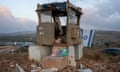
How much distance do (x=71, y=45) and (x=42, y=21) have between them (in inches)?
81.5

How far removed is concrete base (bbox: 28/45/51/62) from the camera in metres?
14.3

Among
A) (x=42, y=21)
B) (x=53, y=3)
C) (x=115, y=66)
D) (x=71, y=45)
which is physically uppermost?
(x=53, y=3)

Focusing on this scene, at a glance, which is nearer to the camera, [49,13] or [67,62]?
[67,62]

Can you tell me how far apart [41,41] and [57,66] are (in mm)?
2174

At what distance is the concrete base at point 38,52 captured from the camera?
562 inches

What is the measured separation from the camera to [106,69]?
13.9 metres

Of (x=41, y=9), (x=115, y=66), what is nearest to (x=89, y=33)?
(x=115, y=66)

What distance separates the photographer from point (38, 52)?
562 inches

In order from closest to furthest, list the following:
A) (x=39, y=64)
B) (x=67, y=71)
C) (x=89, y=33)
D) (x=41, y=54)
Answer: (x=67, y=71) → (x=39, y=64) → (x=41, y=54) → (x=89, y=33)

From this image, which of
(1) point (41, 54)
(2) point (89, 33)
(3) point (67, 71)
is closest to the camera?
(3) point (67, 71)

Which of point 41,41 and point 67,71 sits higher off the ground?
point 41,41

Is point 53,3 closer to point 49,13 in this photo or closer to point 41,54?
point 49,13

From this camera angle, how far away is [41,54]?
47.2ft

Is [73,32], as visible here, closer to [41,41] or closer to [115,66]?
[41,41]
